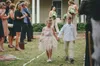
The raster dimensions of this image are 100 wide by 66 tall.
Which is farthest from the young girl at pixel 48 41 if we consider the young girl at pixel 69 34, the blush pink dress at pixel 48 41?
the young girl at pixel 69 34

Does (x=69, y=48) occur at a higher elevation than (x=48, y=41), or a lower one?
lower

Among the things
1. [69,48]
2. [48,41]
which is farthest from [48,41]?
[69,48]

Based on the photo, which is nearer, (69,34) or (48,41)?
(69,34)

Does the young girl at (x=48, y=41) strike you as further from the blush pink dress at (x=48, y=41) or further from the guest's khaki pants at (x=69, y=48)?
the guest's khaki pants at (x=69, y=48)

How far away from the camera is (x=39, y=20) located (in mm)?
31016

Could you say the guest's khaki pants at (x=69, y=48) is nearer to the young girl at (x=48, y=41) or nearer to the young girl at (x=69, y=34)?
the young girl at (x=69, y=34)

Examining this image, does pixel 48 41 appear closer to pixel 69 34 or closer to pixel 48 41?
pixel 48 41

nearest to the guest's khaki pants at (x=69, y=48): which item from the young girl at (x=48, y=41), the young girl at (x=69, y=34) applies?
the young girl at (x=69, y=34)

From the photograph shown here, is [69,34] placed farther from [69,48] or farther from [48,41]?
[48,41]

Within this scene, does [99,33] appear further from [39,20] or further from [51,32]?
[39,20]

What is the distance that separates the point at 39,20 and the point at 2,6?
60.3ft

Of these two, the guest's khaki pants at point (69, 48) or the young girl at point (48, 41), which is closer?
the guest's khaki pants at point (69, 48)

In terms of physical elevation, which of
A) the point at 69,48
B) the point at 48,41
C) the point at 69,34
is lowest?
the point at 69,48

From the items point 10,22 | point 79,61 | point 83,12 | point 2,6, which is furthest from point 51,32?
point 83,12
